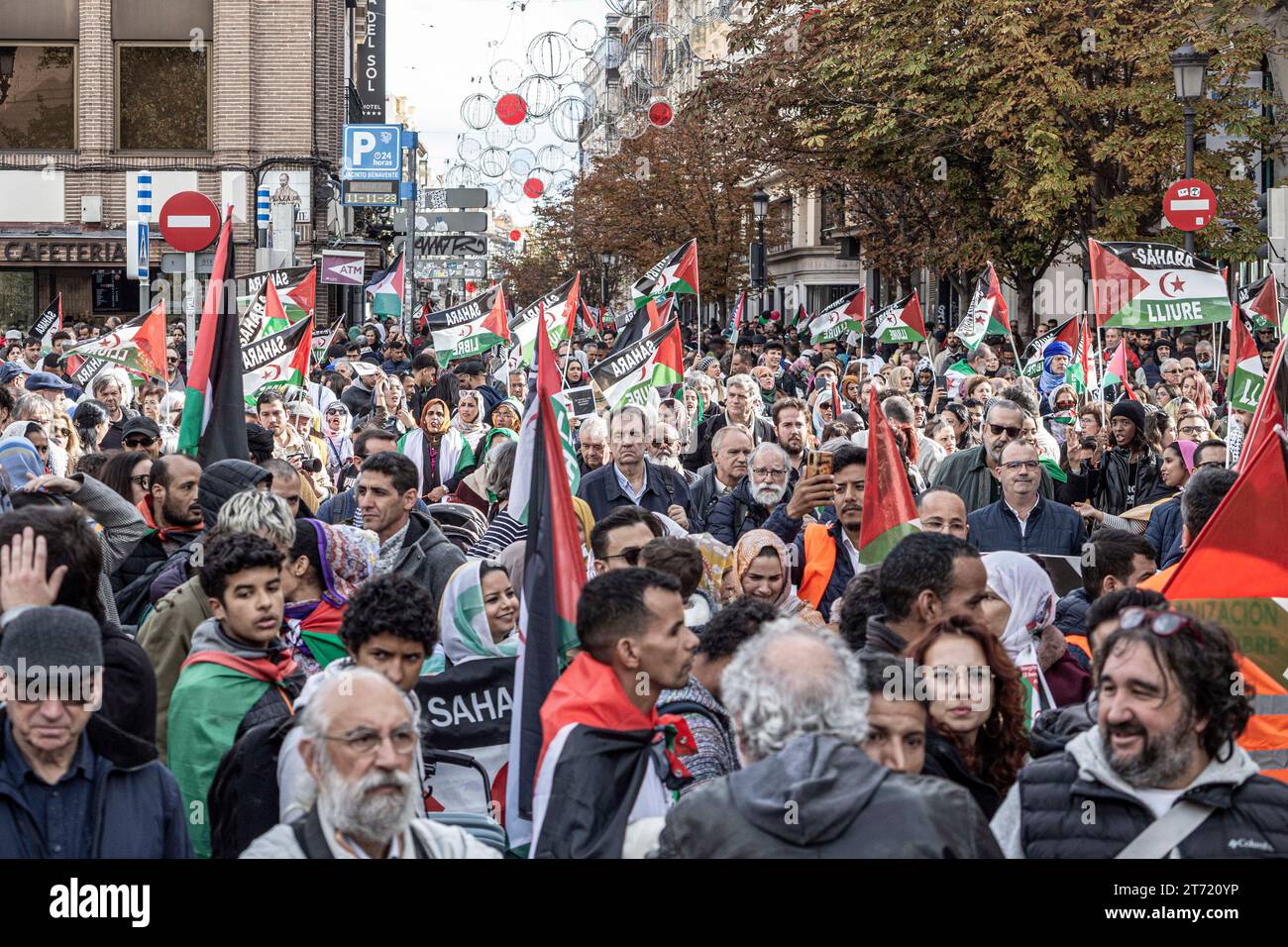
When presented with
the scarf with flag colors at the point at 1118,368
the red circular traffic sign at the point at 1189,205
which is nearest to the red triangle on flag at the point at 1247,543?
the scarf with flag colors at the point at 1118,368

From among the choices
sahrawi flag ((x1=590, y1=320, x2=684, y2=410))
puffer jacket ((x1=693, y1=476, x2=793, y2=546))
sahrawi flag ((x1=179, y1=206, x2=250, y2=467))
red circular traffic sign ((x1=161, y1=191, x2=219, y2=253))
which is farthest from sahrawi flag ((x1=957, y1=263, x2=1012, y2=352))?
sahrawi flag ((x1=179, y1=206, x2=250, y2=467))

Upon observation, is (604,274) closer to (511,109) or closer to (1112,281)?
(511,109)

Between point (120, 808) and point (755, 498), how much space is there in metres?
5.19

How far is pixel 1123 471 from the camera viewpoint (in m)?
10.8

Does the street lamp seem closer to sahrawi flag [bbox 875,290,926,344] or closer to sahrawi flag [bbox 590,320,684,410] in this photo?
sahrawi flag [bbox 875,290,926,344]

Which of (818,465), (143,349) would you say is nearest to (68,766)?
(818,465)

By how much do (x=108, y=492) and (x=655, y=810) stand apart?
13.8 ft

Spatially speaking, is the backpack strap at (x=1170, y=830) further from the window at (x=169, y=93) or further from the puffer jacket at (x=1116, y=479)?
the window at (x=169, y=93)

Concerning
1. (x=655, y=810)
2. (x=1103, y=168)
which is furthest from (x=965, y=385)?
(x=1103, y=168)

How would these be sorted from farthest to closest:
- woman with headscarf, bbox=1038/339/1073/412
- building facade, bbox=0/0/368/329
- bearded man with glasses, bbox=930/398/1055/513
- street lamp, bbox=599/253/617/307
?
street lamp, bbox=599/253/617/307
building facade, bbox=0/0/368/329
woman with headscarf, bbox=1038/339/1073/412
bearded man with glasses, bbox=930/398/1055/513

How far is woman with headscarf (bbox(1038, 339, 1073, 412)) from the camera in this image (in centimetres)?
1659

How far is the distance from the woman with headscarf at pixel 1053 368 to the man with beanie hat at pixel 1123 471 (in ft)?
17.3

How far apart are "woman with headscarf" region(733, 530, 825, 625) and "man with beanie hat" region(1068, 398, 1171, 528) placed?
164 inches

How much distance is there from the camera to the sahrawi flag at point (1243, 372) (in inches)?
428
